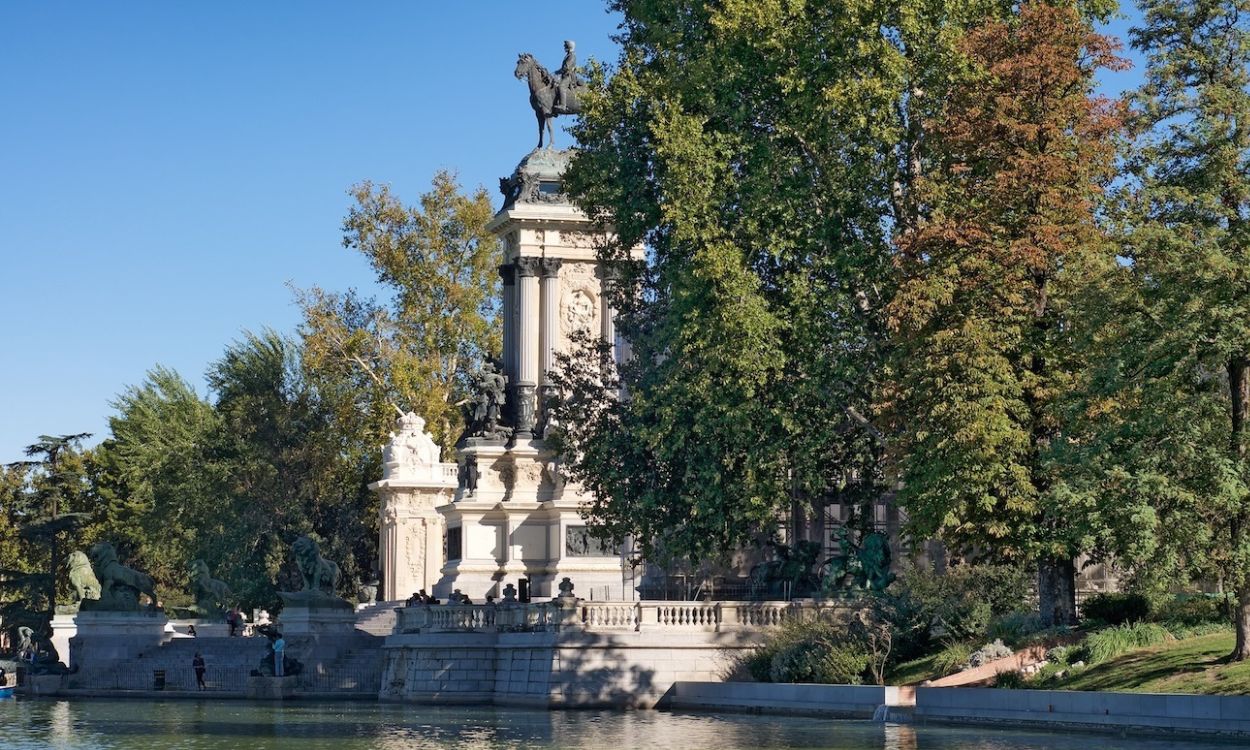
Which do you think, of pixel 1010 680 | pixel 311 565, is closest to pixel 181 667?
pixel 311 565

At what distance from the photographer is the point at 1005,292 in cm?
3784

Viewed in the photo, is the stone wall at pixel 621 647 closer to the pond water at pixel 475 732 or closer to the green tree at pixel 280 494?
the pond water at pixel 475 732

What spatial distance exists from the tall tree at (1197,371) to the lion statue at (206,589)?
142ft

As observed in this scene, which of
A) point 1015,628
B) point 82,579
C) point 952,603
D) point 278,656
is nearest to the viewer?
point 1015,628

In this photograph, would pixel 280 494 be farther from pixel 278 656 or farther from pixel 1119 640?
pixel 1119 640

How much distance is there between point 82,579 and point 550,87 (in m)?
21.8

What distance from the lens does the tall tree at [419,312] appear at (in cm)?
7588

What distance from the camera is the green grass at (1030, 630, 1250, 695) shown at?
98.2ft

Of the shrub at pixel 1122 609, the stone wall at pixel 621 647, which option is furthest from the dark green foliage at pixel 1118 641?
the stone wall at pixel 621 647

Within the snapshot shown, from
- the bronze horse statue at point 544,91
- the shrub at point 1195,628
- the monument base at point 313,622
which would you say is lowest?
the shrub at point 1195,628

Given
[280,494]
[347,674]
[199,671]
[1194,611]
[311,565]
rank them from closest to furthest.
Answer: [1194,611]
[347,674]
[199,671]
[311,565]
[280,494]

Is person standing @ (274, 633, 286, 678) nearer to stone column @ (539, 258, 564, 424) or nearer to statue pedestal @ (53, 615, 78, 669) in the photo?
stone column @ (539, 258, 564, 424)

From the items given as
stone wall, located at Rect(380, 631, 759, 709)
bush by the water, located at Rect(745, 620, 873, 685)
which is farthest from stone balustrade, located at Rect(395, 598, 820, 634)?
bush by the water, located at Rect(745, 620, 873, 685)

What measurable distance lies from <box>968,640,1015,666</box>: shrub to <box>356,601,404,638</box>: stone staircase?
26.1 meters
